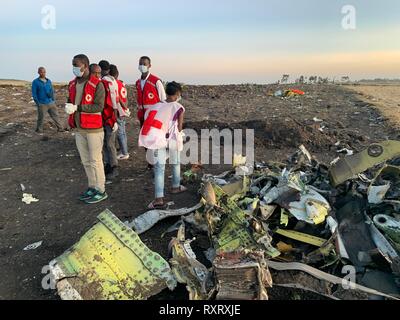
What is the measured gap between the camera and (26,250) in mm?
4254

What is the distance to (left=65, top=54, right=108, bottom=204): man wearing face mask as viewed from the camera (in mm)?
4984

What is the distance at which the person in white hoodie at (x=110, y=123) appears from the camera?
20.2 feet

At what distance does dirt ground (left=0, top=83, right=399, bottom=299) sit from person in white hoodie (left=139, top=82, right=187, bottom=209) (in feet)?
2.04

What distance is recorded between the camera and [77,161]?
7.64m

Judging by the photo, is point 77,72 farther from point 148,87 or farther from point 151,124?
point 148,87

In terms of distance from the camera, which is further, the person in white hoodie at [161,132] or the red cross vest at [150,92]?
the red cross vest at [150,92]

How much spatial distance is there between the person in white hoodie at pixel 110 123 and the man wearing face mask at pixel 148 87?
516mm

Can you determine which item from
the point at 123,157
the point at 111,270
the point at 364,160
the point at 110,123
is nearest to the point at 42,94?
the point at 123,157

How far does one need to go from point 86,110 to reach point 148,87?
4.91 feet

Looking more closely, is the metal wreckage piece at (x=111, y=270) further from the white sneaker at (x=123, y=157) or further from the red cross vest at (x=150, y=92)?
the white sneaker at (x=123, y=157)

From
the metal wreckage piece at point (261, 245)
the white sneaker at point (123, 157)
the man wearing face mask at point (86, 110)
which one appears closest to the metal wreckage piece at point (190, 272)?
the metal wreckage piece at point (261, 245)

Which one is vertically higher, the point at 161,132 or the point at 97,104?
the point at 97,104
